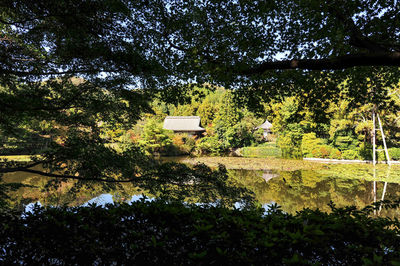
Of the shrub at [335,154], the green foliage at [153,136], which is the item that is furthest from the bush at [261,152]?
the green foliage at [153,136]

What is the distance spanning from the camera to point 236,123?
22672mm

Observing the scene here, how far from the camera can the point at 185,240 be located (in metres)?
1.79

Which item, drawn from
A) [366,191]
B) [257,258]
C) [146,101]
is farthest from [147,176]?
[366,191]

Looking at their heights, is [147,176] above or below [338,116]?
below

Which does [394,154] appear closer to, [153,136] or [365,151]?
[365,151]

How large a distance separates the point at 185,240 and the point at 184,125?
81.2ft

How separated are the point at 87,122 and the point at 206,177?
7.87 feet

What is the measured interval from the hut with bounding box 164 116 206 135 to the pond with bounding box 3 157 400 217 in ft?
37.1

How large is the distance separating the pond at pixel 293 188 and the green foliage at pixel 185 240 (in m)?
3.72

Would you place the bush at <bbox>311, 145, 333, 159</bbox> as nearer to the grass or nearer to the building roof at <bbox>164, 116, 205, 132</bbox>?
the grass

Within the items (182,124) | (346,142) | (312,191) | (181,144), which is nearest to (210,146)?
(181,144)

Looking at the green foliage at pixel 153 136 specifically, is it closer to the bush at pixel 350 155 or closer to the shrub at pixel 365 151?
the bush at pixel 350 155

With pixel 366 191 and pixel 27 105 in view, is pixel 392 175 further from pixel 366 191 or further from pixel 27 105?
pixel 27 105

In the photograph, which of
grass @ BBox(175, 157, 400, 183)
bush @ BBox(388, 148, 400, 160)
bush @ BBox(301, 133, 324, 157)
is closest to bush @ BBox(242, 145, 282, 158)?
bush @ BBox(301, 133, 324, 157)
